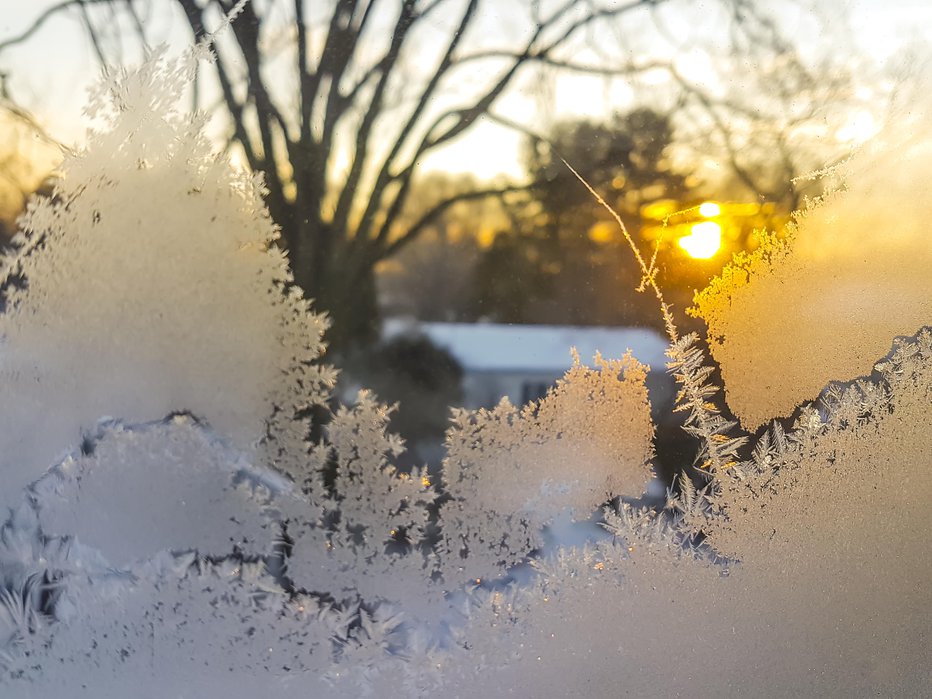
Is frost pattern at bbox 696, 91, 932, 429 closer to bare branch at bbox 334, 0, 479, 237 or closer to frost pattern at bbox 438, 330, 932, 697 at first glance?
frost pattern at bbox 438, 330, 932, 697

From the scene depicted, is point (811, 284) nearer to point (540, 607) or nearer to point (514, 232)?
point (514, 232)

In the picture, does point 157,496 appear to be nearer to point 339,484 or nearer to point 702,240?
point 339,484

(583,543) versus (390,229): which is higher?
(390,229)

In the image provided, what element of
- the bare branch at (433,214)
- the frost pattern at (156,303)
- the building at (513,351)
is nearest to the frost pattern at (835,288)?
the building at (513,351)

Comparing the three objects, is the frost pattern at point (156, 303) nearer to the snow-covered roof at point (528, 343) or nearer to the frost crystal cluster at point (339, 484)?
the frost crystal cluster at point (339, 484)

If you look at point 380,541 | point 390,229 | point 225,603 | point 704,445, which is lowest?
point 225,603

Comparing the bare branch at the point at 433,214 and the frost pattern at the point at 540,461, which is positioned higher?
the bare branch at the point at 433,214

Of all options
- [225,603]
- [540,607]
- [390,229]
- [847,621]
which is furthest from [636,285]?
[225,603]

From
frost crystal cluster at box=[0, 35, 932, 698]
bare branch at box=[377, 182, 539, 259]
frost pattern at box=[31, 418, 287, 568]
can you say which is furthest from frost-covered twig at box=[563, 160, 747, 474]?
frost pattern at box=[31, 418, 287, 568]

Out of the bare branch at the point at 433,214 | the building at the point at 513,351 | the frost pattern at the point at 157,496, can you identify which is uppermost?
the bare branch at the point at 433,214
